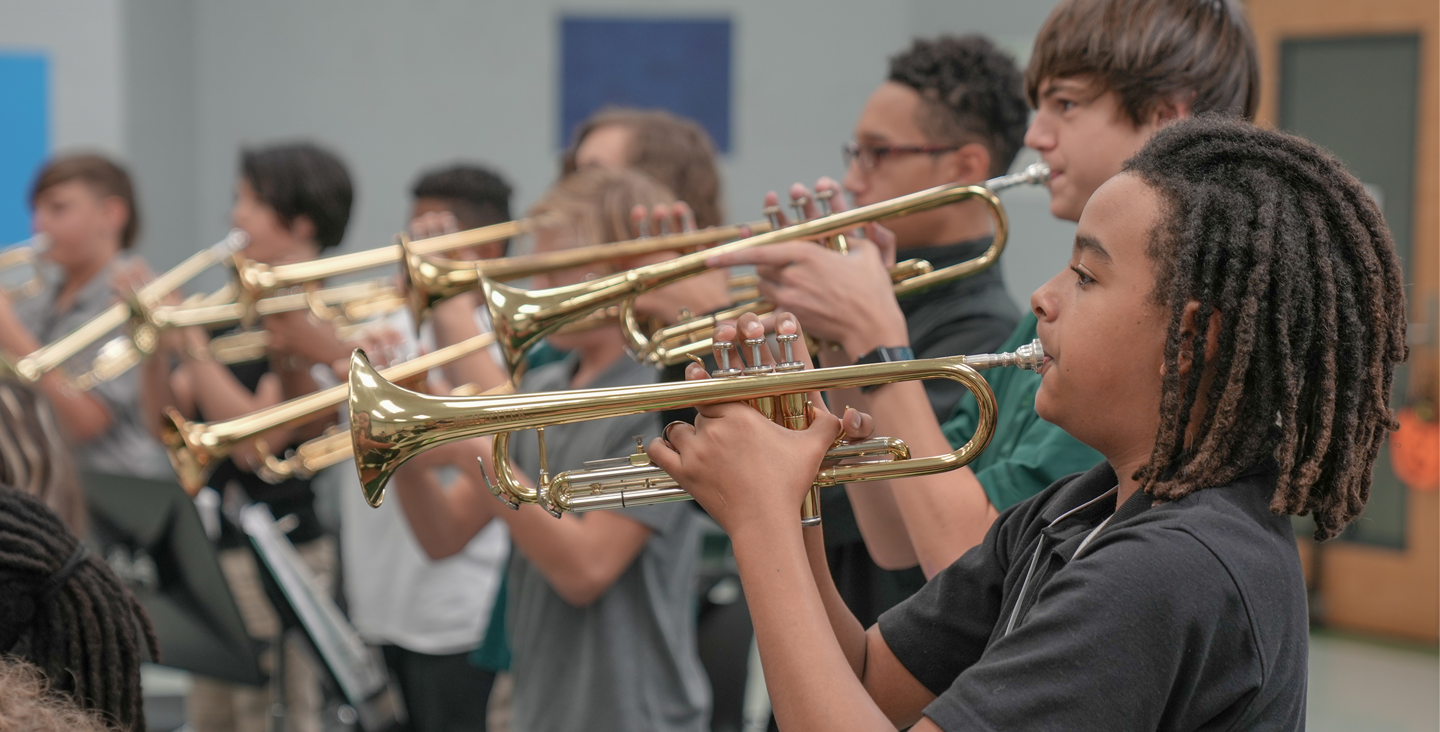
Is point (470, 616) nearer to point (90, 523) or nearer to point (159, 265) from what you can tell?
point (90, 523)

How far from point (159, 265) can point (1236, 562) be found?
20.0ft

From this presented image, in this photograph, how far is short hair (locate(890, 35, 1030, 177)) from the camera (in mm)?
2031

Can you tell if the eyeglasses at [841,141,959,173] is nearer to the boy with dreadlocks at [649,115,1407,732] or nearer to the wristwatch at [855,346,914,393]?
the wristwatch at [855,346,914,393]

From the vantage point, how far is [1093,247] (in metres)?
1.07

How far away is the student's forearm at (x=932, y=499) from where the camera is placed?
1.46m

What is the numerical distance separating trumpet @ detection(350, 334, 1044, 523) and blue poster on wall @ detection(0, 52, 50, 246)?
533 centimetres

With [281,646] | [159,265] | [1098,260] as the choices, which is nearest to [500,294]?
[1098,260]

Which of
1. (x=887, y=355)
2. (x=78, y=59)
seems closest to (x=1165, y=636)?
(x=887, y=355)

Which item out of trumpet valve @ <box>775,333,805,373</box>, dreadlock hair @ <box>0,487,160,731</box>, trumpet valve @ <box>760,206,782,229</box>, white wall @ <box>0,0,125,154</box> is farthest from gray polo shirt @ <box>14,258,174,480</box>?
trumpet valve @ <box>775,333,805,373</box>

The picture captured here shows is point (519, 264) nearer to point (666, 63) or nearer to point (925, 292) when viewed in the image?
point (925, 292)

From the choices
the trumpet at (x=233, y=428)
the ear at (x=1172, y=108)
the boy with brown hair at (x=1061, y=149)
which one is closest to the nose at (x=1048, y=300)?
the boy with brown hair at (x=1061, y=149)

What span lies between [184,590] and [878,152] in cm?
171

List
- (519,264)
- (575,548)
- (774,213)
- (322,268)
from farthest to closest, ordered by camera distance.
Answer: (322,268) → (519,264) → (575,548) → (774,213)

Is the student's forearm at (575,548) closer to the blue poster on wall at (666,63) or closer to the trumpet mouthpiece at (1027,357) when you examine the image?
the trumpet mouthpiece at (1027,357)
